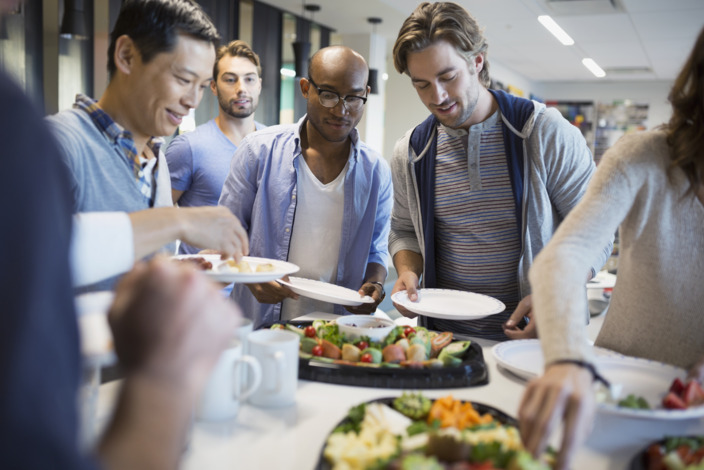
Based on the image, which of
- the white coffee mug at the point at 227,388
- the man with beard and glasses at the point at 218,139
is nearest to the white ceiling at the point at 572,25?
the man with beard and glasses at the point at 218,139

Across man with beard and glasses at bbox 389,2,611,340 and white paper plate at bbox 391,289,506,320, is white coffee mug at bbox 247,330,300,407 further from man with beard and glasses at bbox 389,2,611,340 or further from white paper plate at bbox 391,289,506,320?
man with beard and glasses at bbox 389,2,611,340

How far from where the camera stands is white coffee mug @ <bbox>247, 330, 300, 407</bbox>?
3.94 feet

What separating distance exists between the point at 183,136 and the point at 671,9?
227 inches

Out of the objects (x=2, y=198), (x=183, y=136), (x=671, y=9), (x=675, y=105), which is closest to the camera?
(x=2, y=198)

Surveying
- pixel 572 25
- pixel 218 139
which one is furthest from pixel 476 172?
pixel 572 25

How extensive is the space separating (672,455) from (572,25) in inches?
296

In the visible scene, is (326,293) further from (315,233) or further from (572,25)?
(572,25)

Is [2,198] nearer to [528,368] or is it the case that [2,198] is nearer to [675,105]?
[528,368]

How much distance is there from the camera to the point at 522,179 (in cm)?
205

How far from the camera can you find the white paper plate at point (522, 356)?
1.38 metres

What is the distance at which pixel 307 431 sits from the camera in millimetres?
1134

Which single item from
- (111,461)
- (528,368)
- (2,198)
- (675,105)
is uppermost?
(675,105)

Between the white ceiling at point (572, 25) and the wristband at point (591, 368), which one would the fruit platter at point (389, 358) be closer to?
the wristband at point (591, 368)

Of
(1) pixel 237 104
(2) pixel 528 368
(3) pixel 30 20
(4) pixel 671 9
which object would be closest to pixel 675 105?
(2) pixel 528 368
